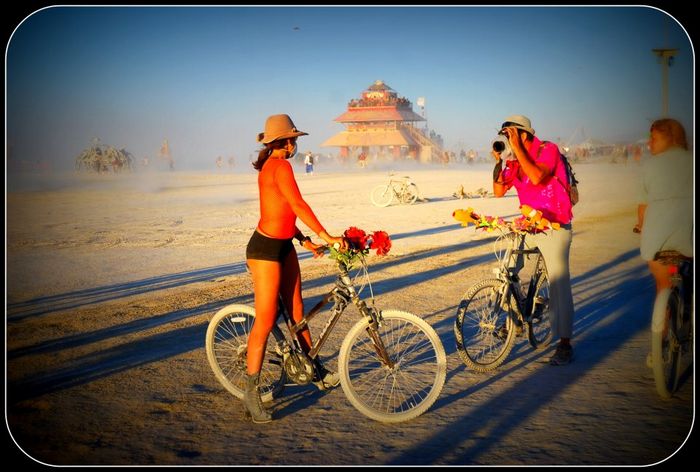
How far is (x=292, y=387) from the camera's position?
466 centimetres

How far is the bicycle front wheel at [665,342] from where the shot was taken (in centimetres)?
407

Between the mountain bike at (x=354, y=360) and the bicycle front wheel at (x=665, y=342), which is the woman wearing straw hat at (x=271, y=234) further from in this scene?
the bicycle front wheel at (x=665, y=342)

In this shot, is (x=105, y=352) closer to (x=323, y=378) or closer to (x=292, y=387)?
(x=292, y=387)

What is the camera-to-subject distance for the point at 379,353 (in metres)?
4.02

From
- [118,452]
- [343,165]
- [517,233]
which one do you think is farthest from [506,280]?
[343,165]

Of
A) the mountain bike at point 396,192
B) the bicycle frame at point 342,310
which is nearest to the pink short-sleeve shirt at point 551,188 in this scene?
the bicycle frame at point 342,310

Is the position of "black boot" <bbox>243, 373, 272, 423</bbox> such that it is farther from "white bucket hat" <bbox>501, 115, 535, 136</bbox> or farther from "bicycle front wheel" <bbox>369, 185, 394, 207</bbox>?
"bicycle front wheel" <bbox>369, 185, 394, 207</bbox>

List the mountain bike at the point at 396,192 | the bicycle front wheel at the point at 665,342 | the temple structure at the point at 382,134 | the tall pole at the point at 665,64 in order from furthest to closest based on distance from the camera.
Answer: the temple structure at the point at 382,134, the tall pole at the point at 665,64, the mountain bike at the point at 396,192, the bicycle front wheel at the point at 665,342

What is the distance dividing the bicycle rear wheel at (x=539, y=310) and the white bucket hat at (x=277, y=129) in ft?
7.97

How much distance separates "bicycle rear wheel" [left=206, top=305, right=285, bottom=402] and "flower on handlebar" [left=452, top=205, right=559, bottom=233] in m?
1.66

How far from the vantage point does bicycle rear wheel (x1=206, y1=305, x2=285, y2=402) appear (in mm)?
4293

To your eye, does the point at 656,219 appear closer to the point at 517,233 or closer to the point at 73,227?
the point at 517,233

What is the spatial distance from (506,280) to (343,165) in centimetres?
7442

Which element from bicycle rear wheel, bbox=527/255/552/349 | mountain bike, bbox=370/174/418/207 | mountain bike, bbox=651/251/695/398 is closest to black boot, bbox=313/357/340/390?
bicycle rear wheel, bbox=527/255/552/349
